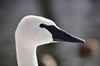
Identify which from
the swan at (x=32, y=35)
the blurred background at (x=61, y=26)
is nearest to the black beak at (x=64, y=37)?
the swan at (x=32, y=35)

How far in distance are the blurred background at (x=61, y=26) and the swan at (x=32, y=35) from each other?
7.10 feet

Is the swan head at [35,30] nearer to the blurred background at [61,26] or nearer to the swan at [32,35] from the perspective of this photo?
the swan at [32,35]

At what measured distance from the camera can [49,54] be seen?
4.93 metres

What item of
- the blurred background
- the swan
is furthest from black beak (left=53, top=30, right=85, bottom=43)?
the blurred background

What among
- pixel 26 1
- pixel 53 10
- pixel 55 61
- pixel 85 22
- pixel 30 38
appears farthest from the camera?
pixel 26 1

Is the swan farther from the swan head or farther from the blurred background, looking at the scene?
the blurred background

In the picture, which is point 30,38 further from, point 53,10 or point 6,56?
point 53,10

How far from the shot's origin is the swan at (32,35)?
232 cm

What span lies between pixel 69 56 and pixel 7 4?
7.78 feet

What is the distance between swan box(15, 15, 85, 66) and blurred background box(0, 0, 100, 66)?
217 cm

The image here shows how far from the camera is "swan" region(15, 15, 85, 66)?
2316 millimetres

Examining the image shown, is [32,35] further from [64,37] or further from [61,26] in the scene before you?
[61,26]

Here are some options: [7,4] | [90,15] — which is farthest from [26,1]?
[90,15]

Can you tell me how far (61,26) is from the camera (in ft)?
18.6
